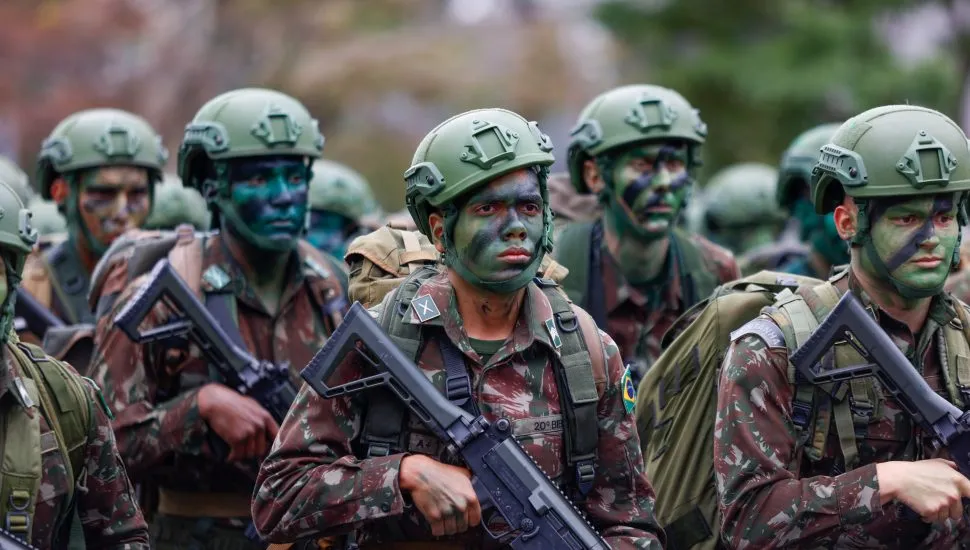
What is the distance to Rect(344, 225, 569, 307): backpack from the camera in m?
6.67

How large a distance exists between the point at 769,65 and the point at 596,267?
658 inches

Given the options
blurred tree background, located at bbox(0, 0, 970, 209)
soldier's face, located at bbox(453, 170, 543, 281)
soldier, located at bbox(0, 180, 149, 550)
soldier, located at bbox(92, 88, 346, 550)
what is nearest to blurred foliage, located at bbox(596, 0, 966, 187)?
blurred tree background, located at bbox(0, 0, 970, 209)

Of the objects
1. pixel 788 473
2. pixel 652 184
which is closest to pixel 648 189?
pixel 652 184

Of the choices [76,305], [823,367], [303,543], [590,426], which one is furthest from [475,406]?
[76,305]

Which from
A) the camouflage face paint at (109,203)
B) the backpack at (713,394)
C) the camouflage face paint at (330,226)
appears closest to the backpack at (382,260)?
the backpack at (713,394)

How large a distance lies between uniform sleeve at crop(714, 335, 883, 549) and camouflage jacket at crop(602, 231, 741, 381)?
2905 mm

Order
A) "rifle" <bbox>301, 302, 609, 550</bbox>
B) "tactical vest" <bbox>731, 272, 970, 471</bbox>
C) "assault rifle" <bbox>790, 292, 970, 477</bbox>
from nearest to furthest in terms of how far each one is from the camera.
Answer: "rifle" <bbox>301, 302, 609, 550</bbox>
"assault rifle" <bbox>790, 292, 970, 477</bbox>
"tactical vest" <bbox>731, 272, 970, 471</bbox>

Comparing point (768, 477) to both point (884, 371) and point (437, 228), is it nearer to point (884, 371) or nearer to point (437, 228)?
point (884, 371)

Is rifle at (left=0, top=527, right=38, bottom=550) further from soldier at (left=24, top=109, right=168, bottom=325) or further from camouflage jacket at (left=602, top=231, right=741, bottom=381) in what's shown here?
soldier at (left=24, top=109, right=168, bottom=325)

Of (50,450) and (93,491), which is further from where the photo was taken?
(93,491)

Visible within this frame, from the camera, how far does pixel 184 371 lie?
7.49 metres

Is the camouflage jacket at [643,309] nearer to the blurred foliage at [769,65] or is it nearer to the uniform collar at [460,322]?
the uniform collar at [460,322]

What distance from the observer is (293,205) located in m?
7.67

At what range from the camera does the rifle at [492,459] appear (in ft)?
17.0
